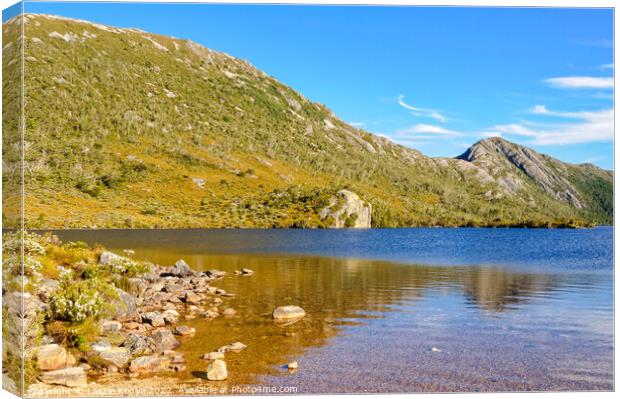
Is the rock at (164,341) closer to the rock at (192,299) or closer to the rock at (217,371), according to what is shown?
the rock at (217,371)

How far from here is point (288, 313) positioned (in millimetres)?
24078

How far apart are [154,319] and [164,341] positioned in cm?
398

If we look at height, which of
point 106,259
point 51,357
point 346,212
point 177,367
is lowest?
point 177,367

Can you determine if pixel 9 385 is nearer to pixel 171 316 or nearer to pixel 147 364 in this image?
pixel 147 364

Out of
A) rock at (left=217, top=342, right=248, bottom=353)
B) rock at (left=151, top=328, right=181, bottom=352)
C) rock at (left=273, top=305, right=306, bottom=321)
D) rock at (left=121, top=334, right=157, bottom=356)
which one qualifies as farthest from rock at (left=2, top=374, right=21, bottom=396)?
rock at (left=273, top=305, right=306, bottom=321)

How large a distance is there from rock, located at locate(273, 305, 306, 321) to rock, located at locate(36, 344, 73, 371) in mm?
10182

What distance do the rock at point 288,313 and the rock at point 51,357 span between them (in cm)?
1018

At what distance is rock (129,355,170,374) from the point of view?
15.6 meters

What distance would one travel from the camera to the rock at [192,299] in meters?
27.7

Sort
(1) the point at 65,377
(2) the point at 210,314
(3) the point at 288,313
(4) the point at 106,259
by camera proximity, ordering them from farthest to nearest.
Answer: (4) the point at 106,259 → (2) the point at 210,314 → (3) the point at 288,313 → (1) the point at 65,377

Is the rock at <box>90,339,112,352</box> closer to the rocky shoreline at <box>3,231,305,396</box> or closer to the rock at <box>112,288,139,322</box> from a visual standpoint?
the rocky shoreline at <box>3,231,305,396</box>

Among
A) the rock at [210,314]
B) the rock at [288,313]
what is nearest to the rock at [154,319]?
the rock at [210,314]

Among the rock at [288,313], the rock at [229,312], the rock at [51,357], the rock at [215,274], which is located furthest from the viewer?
the rock at [215,274]

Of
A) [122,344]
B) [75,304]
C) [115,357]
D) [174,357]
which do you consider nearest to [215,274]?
[122,344]
